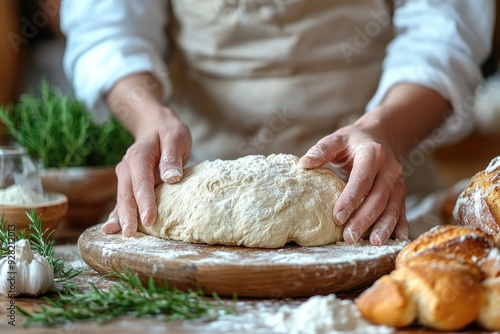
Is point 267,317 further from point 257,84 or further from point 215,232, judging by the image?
point 257,84

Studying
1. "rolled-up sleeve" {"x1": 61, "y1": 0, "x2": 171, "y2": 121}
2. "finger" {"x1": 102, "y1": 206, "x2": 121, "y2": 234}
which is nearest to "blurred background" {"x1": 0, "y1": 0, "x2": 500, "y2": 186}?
"rolled-up sleeve" {"x1": 61, "y1": 0, "x2": 171, "y2": 121}

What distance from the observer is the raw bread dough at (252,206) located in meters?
1.22

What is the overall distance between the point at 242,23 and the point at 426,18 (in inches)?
20.3

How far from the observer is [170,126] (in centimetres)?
150

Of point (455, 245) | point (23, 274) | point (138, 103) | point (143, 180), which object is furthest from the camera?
point (138, 103)

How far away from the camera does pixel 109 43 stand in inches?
75.0

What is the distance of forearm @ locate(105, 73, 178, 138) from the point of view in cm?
165

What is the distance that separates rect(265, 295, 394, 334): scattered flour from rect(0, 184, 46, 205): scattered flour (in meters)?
0.74

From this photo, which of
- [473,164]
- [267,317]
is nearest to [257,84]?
[267,317]

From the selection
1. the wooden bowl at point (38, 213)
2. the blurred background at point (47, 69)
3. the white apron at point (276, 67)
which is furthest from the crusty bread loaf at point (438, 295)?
the blurred background at point (47, 69)

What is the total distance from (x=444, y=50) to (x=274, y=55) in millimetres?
463

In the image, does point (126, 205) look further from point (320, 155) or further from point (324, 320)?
point (324, 320)

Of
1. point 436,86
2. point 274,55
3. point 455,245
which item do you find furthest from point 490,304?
point 274,55

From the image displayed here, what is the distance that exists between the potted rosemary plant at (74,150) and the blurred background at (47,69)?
2.21 m
